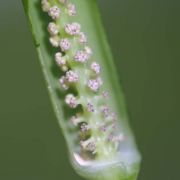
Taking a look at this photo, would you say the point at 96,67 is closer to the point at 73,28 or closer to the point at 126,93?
the point at 73,28

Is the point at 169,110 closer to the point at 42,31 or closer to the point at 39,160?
the point at 39,160

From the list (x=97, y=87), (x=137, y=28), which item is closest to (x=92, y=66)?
(x=97, y=87)

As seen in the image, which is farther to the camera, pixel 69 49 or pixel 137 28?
pixel 137 28

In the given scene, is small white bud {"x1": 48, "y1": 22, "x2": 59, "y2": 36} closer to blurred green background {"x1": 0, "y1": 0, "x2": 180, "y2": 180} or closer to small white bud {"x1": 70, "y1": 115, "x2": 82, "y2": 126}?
small white bud {"x1": 70, "y1": 115, "x2": 82, "y2": 126}

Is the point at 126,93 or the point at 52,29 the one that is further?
the point at 126,93

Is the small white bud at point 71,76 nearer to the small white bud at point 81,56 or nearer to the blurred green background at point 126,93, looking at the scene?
the small white bud at point 81,56

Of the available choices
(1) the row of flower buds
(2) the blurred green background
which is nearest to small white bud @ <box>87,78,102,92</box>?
(1) the row of flower buds

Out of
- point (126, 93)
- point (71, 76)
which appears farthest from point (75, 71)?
point (126, 93)
